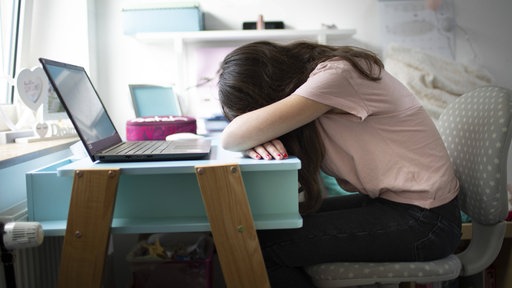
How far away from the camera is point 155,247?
141 cm

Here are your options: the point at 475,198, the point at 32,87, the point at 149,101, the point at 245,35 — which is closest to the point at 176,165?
the point at 475,198

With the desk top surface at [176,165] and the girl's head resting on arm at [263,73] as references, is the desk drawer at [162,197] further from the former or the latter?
the girl's head resting on arm at [263,73]

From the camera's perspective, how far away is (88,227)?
0.73 m

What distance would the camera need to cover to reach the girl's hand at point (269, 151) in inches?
32.0

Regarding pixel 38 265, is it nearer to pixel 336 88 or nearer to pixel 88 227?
pixel 88 227

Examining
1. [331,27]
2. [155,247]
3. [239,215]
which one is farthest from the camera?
[331,27]

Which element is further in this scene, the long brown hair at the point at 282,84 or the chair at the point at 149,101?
the chair at the point at 149,101

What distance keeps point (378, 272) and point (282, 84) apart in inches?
18.3

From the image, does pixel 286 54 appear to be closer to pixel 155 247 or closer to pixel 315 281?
pixel 315 281

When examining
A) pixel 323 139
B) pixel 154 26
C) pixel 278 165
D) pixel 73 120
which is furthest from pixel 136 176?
pixel 154 26

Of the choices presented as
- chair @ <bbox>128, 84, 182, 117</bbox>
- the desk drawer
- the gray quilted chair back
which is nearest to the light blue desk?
the desk drawer

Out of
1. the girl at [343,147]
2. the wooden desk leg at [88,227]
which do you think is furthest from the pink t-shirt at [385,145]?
the wooden desk leg at [88,227]

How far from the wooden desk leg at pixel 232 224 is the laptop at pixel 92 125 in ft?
0.41

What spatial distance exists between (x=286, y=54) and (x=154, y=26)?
0.91 meters
